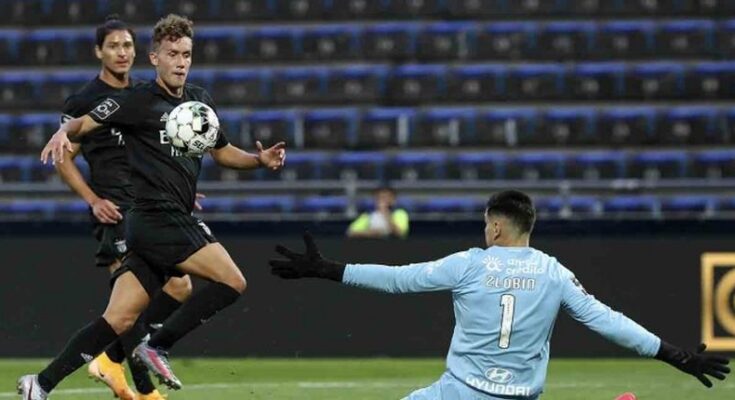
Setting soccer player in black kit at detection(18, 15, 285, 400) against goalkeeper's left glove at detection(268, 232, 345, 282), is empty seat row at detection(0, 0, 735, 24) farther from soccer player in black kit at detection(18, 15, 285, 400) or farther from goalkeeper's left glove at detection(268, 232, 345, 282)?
goalkeeper's left glove at detection(268, 232, 345, 282)

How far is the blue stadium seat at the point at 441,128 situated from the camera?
57.1 feet

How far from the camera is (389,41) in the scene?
723 inches

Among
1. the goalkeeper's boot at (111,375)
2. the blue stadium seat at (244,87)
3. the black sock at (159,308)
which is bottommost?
the goalkeeper's boot at (111,375)

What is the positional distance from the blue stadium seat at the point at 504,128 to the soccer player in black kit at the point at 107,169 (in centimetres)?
922

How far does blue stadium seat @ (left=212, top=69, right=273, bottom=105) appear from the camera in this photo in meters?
18.3

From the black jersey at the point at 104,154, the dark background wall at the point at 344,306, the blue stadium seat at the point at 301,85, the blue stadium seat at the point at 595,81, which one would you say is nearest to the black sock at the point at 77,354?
the black jersey at the point at 104,154

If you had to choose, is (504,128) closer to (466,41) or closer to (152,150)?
(466,41)

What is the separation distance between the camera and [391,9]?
18.7m

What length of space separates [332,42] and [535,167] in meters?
3.24

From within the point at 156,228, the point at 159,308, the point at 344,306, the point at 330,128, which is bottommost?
the point at 344,306

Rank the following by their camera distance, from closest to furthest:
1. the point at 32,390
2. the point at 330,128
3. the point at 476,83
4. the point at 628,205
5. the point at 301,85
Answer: the point at 32,390 < the point at 628,205 < the point at 330,128 < the point at 476,83 < the point at 301,85

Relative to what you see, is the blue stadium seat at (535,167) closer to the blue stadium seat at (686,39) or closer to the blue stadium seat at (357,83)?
the blue stadium seat at (357,83)

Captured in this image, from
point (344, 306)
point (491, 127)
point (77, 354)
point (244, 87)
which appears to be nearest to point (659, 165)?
point (491, 127)

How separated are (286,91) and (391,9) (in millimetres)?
1672
